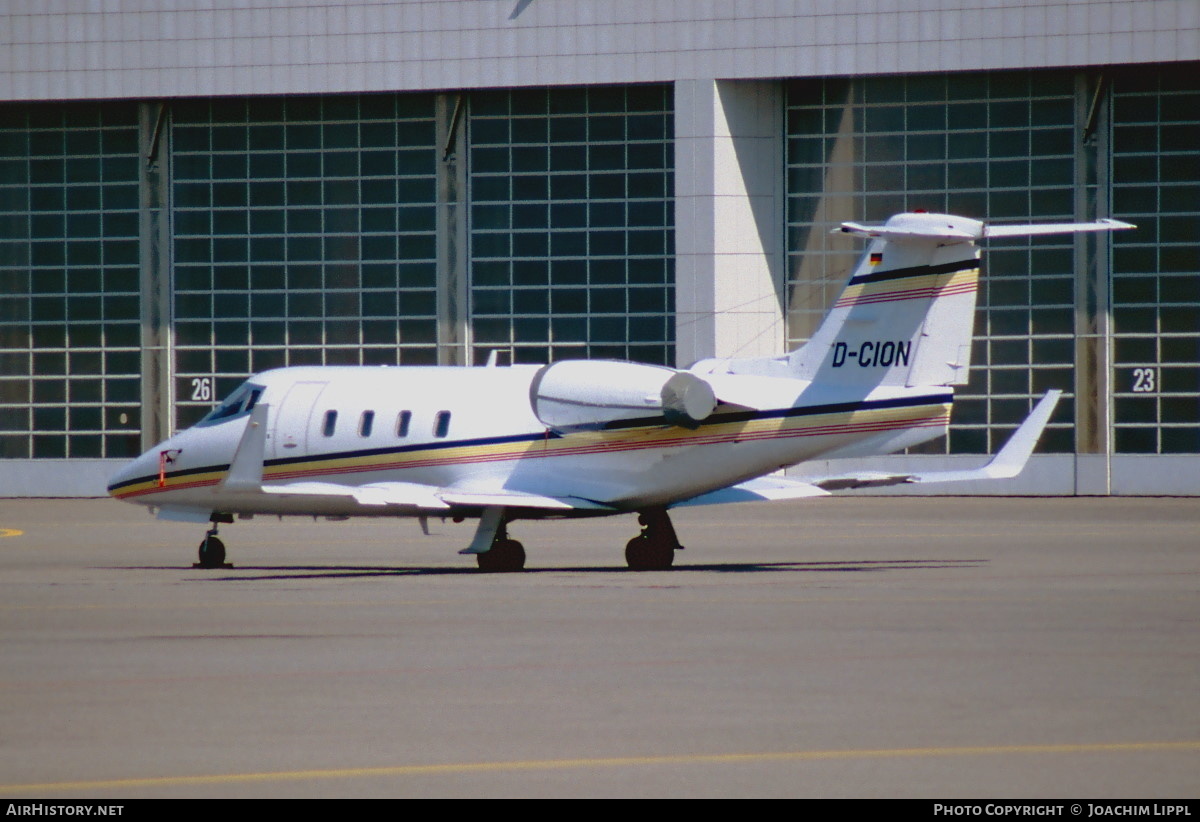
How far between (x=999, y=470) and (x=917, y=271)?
155 inches

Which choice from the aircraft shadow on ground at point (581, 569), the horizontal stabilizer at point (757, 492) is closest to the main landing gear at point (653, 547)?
the aircraft shadow on ground at point (581, 569)

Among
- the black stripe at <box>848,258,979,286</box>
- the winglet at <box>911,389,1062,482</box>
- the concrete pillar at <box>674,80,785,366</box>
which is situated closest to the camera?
the black stripe at <box>848,258,979,286</box>

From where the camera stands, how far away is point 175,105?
6306 centimetres

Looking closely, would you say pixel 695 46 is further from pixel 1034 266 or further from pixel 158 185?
pixel 158 185

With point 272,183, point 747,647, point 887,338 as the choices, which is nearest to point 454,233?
point 272,183

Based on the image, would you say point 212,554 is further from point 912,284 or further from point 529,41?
point 529,41

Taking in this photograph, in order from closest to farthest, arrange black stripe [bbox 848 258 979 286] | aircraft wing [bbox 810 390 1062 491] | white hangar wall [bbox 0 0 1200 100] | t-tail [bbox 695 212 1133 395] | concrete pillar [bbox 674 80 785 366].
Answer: t-tail [bbox 695 212 1133 395], black stripe [bbox 848 258 979 286], aircraft wing [bbox 810 390 1062 491], white hangar wall [bbox 0 0 1200 100], concrete pillar [bbox 674 80 785 366]

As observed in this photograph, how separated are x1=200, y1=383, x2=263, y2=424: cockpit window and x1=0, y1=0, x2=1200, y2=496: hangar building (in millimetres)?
A: 27885

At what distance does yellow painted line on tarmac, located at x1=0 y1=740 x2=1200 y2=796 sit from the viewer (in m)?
10.7

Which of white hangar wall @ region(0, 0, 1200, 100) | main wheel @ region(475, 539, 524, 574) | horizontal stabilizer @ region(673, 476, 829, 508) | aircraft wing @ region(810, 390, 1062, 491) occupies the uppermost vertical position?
white hangar wall @ region(0, 0, 1200, 100)

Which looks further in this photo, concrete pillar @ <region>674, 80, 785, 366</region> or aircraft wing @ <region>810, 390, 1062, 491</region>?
concrete pillar @ <region>674, 80, 785, 366</region>

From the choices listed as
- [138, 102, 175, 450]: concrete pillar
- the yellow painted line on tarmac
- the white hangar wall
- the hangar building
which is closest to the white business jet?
the yellow painted line on tarmac

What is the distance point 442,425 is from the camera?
95.2 feet

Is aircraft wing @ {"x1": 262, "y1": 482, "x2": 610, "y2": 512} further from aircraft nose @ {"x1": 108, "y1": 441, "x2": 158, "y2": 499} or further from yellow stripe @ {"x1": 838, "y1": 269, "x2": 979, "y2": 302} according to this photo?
yellow stripe @ {"x1": 838, "y1": 269, "x2": 979, "y2": 302}
